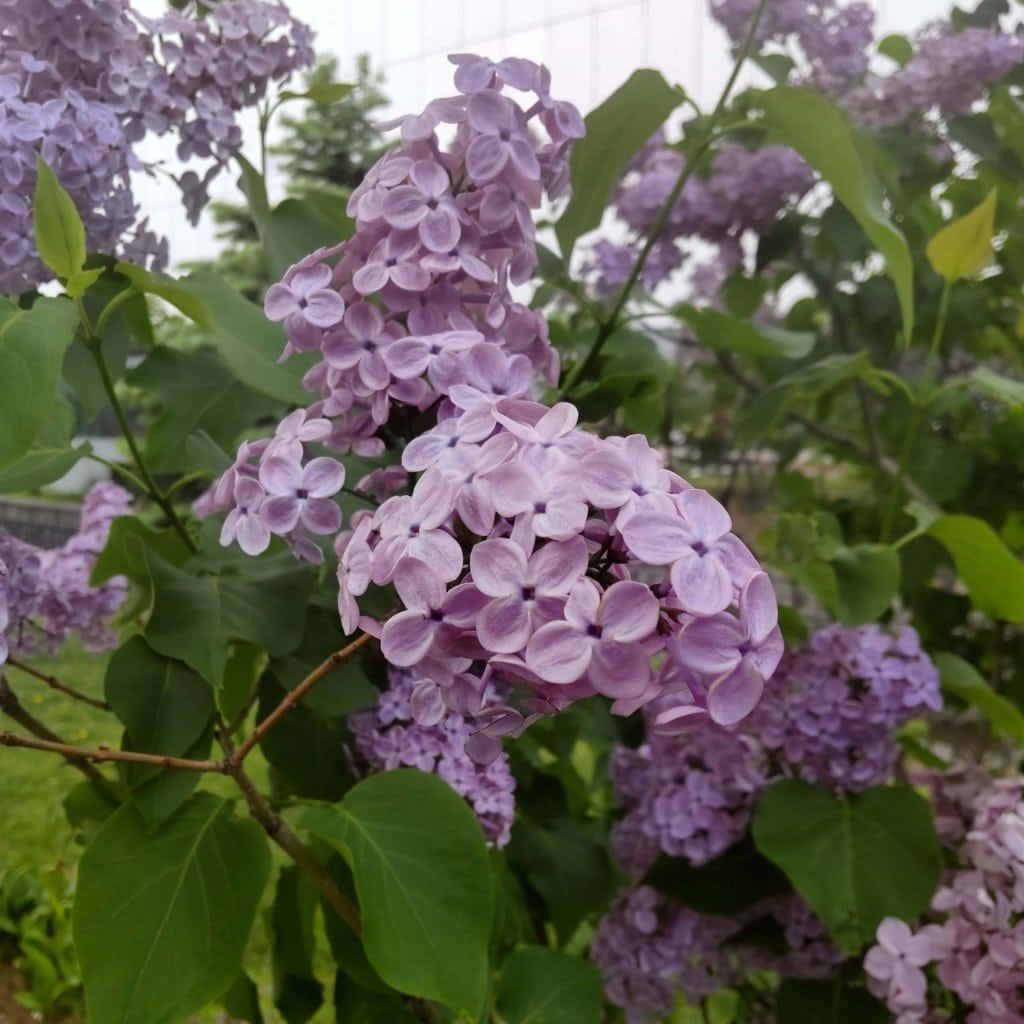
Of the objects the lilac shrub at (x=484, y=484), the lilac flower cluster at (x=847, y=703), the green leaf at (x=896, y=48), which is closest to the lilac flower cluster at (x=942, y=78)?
the green leaf at (x=896, y=48)

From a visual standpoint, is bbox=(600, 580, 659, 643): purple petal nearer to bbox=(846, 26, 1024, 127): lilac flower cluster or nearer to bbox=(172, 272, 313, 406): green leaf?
bbox=(172, 272, 313, 406): green leaf

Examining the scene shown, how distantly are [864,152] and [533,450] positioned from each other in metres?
0.43

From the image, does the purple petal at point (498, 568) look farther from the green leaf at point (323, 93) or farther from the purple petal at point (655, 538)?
the green leaf at point (323, 93)

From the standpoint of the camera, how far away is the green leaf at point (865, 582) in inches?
22.5

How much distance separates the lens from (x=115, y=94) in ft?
1.56

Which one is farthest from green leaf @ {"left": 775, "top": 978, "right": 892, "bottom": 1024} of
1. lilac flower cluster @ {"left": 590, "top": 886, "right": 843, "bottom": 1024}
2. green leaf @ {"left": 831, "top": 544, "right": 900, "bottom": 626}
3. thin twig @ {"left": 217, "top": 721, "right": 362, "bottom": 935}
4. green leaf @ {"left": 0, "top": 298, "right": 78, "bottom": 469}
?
green leaf @ {"left": 0, "top": 298, "right": 78, "bottom": 469}

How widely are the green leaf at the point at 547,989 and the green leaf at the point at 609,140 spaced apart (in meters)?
0.43

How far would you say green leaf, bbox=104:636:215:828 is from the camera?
1.34 feet

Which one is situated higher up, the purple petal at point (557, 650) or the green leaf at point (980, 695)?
the purple petal at point (557, 650)

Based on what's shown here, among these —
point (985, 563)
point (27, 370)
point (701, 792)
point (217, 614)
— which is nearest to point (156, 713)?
point (217, 614)

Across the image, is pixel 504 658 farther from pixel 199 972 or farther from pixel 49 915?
pixel 49 915

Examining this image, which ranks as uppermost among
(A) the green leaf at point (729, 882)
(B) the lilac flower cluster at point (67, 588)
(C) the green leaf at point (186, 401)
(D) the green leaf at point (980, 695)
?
(C) the green leaf at point (186, 401)

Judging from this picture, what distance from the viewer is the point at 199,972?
39cm

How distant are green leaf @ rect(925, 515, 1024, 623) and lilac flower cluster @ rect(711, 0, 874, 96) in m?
0.59
